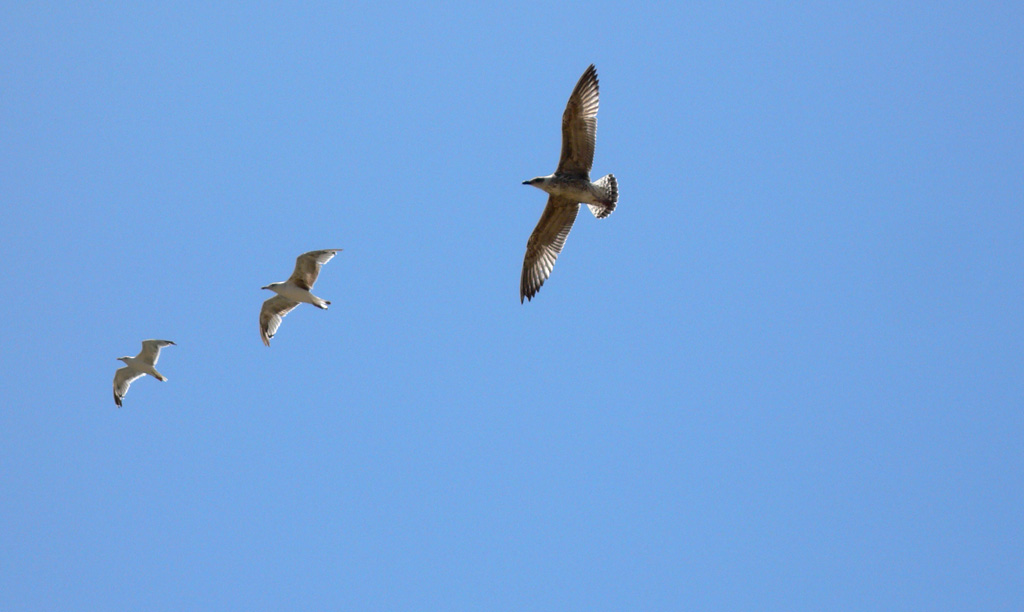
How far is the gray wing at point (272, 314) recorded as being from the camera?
18.1 meters

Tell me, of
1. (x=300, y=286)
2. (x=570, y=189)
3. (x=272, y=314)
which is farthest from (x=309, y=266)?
(x=570, y=189)

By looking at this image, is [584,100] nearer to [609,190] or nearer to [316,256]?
[609,190]

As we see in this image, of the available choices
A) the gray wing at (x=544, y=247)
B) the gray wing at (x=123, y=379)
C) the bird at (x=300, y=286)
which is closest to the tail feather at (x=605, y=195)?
the gray wing at (x=544, y=247)

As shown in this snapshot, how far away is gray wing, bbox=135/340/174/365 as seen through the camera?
61.3 ft

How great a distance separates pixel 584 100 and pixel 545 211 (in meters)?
1.92

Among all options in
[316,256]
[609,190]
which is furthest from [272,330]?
[609,190]

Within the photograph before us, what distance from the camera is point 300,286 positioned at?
1722 cm

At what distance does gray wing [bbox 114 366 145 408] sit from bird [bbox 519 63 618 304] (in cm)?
803

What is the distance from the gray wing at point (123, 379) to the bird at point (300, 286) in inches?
131

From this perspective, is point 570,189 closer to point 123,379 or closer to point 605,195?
point 605,195

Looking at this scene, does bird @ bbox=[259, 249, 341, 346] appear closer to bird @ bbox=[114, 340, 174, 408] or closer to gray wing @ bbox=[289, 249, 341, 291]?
gray wing @ bbox=[289, 249, 341, 291]

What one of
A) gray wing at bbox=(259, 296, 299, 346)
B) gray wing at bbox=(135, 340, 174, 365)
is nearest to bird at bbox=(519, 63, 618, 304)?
gray wing at bbox=(259, 296, 299, 346)

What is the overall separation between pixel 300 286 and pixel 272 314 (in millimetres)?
1336

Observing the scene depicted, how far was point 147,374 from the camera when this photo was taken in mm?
19438
